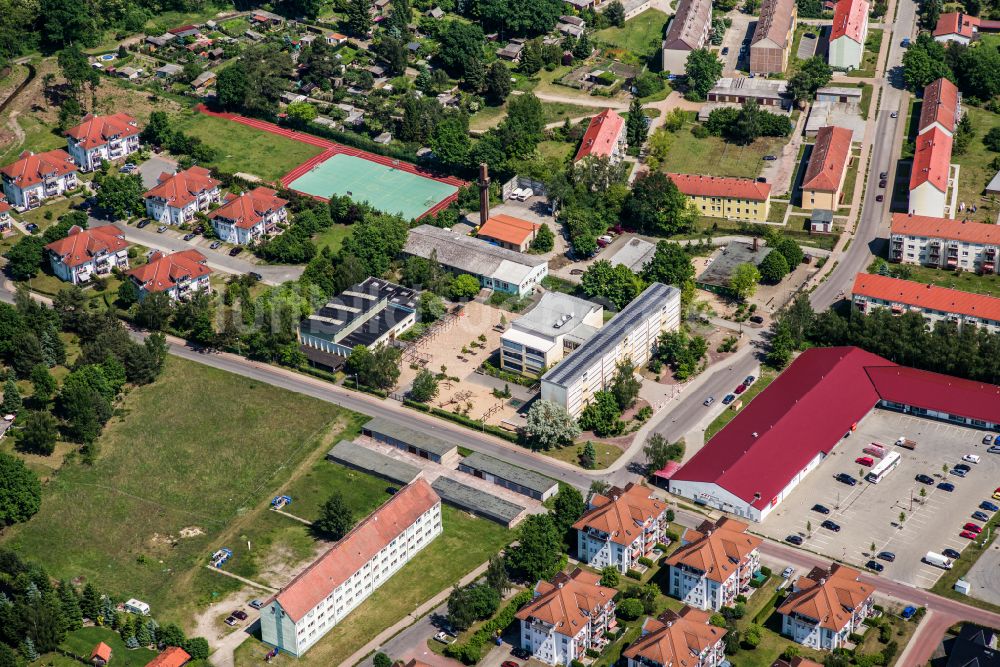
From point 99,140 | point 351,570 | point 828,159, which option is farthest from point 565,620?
point 99,140

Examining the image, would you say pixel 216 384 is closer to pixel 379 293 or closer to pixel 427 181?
pixel 379 293

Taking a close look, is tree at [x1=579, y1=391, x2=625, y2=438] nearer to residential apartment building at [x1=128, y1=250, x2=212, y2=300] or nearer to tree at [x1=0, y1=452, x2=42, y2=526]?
residential apartment building at [x1=128, y1=250, x2=212, y2=300]

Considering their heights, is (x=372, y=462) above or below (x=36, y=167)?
below

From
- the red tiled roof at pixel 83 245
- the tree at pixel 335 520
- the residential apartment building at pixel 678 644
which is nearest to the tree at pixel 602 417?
the tree at pixel 335 520

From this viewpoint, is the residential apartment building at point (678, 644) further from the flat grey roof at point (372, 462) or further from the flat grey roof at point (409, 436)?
the flat grey roof at point (409, 436)

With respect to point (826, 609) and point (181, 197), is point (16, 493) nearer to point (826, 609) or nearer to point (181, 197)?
point (181, 197)

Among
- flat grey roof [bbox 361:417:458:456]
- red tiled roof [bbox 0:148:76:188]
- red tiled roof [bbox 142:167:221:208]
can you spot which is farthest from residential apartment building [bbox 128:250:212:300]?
flat grey roof [bbox 361:417:458:456]
